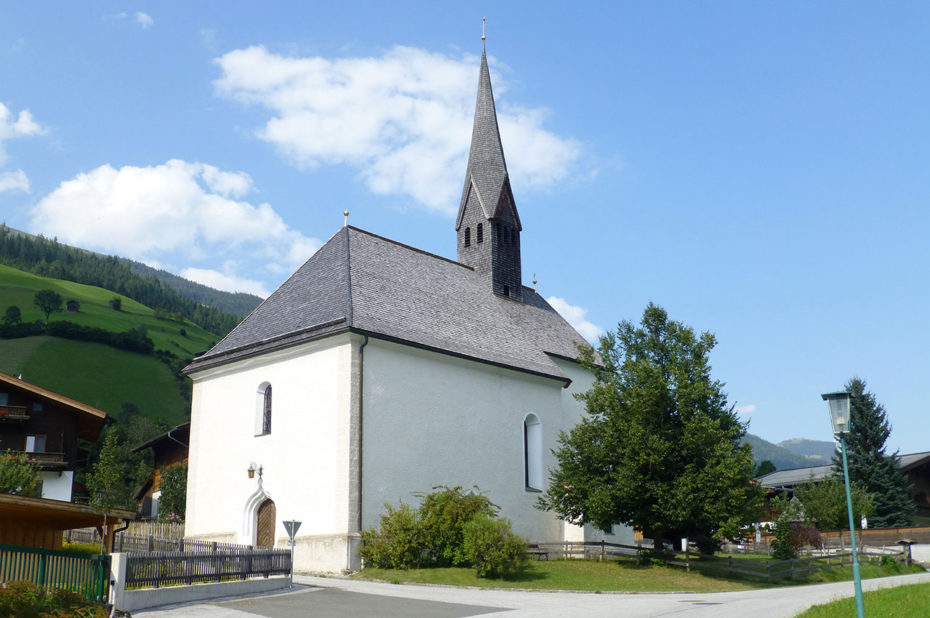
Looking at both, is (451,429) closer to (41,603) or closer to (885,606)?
(885,606)

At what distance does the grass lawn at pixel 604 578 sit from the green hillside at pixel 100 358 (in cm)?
8405

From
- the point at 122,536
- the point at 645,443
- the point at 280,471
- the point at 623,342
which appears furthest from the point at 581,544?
the point at 122,536

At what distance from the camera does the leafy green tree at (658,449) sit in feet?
85.3

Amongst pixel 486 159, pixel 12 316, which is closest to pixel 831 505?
pixel 486 159

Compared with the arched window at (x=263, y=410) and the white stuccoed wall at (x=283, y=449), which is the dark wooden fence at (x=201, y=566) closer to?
the white stuccoed wall at (x=283, y=449)

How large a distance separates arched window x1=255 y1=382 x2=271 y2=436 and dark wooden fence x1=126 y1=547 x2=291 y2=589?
26.4 feet

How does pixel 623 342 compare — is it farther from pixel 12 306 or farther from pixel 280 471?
pixel 12 306

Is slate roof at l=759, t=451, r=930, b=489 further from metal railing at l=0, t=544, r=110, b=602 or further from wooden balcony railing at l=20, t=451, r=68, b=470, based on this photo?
metal railing at l=0, t=544, r=110, b=602

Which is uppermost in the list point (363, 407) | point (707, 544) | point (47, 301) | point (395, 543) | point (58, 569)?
point (47, 301)

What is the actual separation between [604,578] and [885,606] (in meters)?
10.3

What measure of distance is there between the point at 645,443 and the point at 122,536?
53.8ft

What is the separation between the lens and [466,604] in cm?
1841

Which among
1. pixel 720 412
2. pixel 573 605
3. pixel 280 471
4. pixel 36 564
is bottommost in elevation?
pixel 573 605

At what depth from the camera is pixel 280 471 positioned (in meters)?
27.4
